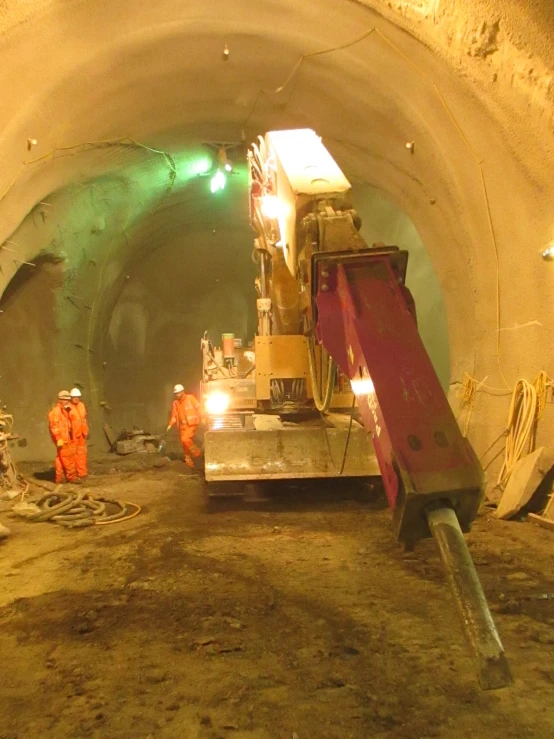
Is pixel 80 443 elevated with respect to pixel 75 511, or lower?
elevated

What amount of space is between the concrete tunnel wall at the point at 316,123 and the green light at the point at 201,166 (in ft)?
0.56

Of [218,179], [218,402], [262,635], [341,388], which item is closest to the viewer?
[262,635]

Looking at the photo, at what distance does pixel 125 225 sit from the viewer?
11.7 m

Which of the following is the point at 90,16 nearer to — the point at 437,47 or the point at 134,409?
the point at 437,47

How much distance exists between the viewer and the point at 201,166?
35.7 ft

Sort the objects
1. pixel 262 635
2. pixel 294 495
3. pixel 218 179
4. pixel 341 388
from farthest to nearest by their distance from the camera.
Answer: pixel 218 179 < pixel 341 388 < pixel 294 495 < pixel 262 635

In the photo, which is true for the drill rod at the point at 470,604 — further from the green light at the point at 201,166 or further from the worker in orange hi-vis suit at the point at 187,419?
the green light at the point at 201,166

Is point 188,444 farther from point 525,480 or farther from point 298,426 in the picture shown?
point 525,480

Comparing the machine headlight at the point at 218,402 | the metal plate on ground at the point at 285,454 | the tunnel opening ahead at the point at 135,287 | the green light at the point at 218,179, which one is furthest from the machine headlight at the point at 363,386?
the green light at the point at 218,179

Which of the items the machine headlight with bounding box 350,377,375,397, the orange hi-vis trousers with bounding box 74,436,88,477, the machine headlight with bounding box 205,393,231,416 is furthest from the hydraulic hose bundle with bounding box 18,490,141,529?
the machine headlight with bounding box 350,377,375,397

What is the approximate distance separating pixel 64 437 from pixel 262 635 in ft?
19.6

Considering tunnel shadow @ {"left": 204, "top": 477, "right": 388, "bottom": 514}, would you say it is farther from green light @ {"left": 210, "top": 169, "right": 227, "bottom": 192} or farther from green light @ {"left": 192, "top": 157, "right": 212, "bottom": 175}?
green light @ {"left": 192, "top": 157, "right": 212, "bottom": 175}

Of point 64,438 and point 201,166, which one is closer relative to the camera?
point 64,438

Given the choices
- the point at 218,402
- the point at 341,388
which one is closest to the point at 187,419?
the point at 218,402
